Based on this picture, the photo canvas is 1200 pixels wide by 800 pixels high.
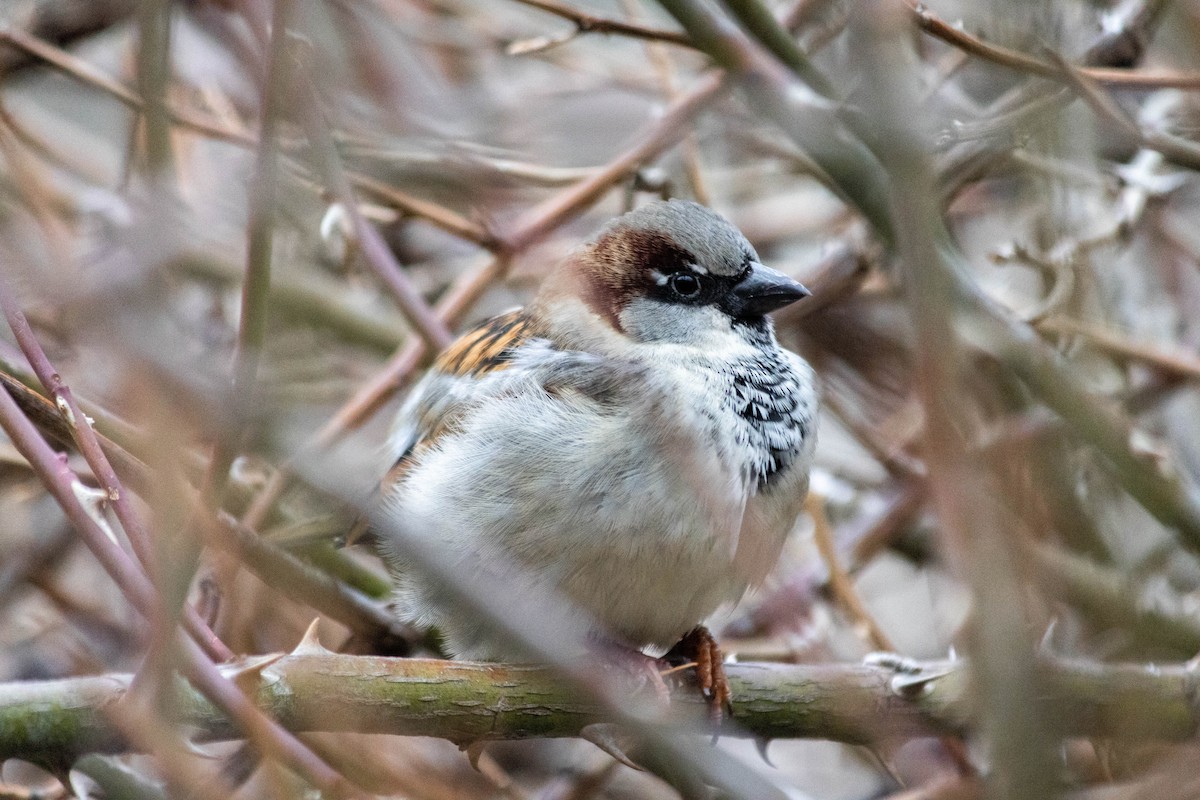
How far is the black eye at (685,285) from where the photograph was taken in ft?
8.62

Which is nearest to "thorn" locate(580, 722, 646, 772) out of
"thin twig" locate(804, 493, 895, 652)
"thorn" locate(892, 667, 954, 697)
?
"thorn" locate(892, 667, 954, 697)

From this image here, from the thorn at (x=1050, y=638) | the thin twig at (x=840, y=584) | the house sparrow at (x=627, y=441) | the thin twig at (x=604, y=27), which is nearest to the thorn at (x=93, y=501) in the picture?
the house sparrow at (x=627, y=441)

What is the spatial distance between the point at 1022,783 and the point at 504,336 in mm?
1873

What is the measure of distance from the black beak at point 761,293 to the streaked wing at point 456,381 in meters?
0.44

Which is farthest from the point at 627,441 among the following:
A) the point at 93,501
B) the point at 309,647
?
the point at 93,501

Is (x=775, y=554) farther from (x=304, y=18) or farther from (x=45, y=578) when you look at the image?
(x=45, y=578)

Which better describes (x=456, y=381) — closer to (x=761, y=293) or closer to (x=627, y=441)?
(x=627, y=441)

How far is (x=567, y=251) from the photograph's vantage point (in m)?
3.00

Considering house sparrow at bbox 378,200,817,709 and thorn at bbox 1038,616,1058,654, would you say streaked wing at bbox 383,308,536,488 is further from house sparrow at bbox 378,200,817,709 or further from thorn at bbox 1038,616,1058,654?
thorn at bbox 1038,616,1058,654

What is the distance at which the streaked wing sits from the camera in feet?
8.64

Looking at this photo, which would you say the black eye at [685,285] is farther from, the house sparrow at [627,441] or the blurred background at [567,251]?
the blurred background at [567,251]

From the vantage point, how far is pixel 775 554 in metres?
2.42

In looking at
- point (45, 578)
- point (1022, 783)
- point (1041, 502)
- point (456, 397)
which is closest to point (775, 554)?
point (456, 397)

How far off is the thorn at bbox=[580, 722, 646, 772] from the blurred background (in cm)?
28
